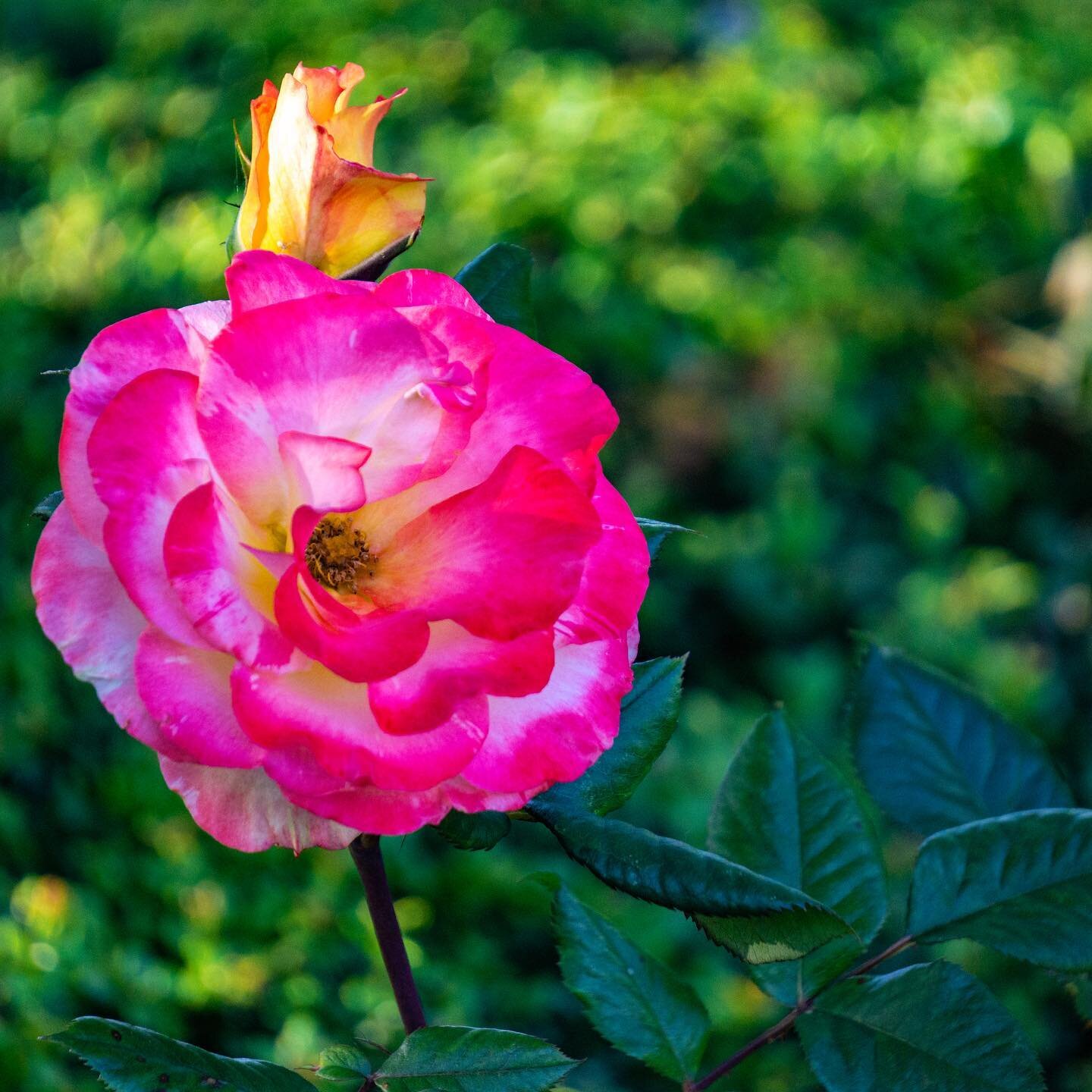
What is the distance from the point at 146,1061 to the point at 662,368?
2141 mm

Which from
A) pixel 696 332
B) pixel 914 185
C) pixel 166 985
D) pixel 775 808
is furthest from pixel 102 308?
pixel 775 808

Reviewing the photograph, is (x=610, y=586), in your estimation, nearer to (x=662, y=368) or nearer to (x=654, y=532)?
(x=654, y=532)

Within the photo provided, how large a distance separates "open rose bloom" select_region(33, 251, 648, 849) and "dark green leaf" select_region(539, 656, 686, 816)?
7 cm

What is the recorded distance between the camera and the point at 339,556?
1.55ft

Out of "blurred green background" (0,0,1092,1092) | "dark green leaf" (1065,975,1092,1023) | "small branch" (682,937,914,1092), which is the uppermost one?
"small branch" (682,937,914,1092)

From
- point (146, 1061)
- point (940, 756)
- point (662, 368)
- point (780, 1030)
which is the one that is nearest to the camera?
point (146, 1061)

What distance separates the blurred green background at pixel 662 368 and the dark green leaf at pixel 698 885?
445 mm

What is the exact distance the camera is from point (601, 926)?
67 centimetres

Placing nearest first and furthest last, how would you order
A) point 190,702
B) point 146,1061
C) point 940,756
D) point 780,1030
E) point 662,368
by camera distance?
point 190,702
point 146,1061
point 780,1030
point 940,756
point 662,368

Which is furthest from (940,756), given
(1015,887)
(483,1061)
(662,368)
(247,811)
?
(662,368)

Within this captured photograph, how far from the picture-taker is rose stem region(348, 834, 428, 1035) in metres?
0.43

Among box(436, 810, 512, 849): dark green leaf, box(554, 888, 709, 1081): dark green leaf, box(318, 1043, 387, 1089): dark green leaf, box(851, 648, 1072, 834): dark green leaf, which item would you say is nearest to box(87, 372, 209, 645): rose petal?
box(436, 810, 512, 849): dark green leaf

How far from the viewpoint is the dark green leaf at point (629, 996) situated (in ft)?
2.06

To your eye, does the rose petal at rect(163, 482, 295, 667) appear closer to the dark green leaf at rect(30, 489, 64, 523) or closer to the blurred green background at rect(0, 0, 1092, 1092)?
the dark green leaf at rect(30, 489, 64, 523)
